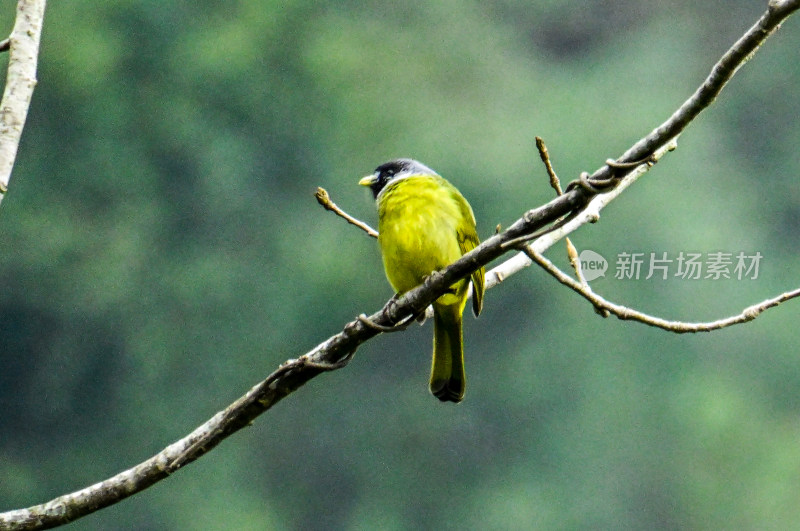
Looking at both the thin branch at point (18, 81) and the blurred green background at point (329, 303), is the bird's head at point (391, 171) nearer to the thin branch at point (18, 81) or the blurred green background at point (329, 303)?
the thin branch at point (18, 81)

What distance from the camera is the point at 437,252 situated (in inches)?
82.1

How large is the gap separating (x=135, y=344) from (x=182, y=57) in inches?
88.1

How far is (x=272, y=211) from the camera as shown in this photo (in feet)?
26.0

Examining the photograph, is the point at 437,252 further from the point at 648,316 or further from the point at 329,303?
the point at 329,303

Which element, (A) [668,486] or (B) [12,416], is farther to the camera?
(A) [668,486]

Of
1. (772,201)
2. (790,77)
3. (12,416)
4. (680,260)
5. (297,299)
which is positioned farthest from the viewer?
(790,77)

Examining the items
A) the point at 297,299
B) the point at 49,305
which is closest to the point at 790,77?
the point at 297,299

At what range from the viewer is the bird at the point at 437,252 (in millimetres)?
2084

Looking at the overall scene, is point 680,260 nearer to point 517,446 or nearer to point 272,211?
point 517,446

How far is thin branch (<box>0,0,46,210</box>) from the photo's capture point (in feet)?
5.59

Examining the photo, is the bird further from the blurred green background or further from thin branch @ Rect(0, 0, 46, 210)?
the blurred green background

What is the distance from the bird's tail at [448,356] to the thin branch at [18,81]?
33.5 inches

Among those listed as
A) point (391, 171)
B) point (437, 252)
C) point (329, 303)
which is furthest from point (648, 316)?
point (329, 303)

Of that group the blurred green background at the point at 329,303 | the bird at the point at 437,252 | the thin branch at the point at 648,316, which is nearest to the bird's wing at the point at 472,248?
the bird at the point at 437,252
